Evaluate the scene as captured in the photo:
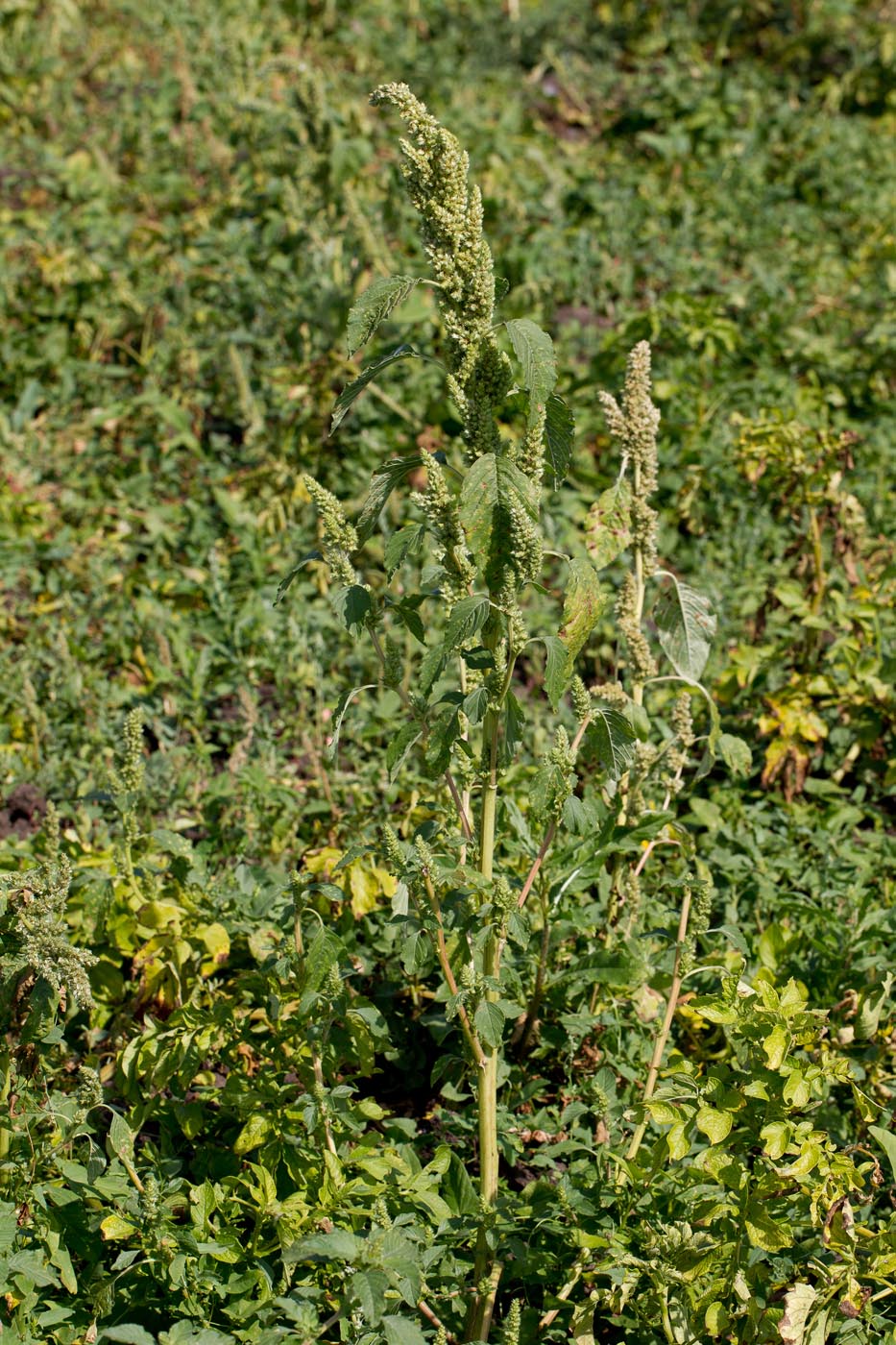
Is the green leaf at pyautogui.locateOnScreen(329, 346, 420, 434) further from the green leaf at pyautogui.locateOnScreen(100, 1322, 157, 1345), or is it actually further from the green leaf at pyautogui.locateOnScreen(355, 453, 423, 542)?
Answer: the green leaf at pyautogui.locateOnScreen(100, 1322, 157, 1345)

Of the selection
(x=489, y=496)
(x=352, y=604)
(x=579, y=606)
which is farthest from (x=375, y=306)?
(x=579, y=606)

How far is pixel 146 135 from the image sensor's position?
25.2 ft

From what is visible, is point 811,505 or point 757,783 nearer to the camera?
point 757,783

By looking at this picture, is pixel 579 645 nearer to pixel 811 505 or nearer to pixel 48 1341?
pixel 48 1341

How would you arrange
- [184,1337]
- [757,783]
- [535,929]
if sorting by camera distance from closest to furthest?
[184,1337] < [535,929] < [757,783]

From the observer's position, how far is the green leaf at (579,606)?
2.61m

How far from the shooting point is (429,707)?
2.88 metres

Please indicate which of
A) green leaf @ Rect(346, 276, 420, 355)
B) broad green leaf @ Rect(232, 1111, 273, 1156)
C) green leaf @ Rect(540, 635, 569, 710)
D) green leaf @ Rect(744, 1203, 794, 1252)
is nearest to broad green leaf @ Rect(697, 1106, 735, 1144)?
green leaf @ Rect(744, 1203, 794, 1252)

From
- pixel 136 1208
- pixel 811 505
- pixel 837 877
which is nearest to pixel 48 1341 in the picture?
pixel 136 1208

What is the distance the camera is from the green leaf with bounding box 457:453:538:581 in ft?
8.00

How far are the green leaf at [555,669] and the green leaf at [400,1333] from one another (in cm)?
113

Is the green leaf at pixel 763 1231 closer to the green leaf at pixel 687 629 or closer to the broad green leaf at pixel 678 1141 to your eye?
the broad green leaf at pixel 678 1141

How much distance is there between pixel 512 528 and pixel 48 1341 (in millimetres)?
1903

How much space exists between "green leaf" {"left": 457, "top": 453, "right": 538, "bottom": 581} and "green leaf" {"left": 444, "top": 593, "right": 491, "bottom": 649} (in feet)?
0.31
